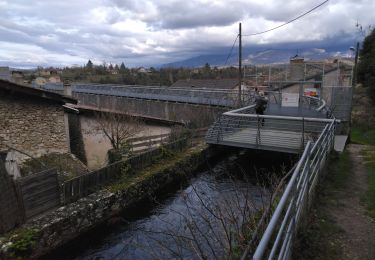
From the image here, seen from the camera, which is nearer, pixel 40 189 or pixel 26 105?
pixel 40 189

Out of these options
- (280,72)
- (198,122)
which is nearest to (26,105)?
(198,122)

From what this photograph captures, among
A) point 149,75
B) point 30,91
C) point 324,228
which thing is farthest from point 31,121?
point 149,75

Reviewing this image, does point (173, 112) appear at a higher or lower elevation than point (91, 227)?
higher

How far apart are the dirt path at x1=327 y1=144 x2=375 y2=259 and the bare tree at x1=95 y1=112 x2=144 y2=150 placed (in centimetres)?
1043

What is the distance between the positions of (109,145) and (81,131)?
2.56 metres

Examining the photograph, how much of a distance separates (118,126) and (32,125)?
4.61m

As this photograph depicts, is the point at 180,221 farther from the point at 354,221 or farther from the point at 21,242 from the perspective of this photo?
the point at 354,221

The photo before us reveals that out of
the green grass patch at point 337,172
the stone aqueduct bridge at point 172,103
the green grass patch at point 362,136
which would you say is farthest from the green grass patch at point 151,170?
the green grass patch at point 362,136

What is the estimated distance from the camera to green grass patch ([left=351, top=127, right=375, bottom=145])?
15.2 metres

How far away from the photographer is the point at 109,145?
1714 centimetres

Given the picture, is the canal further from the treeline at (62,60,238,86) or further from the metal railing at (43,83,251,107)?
the treeline at (62,60,238,86)

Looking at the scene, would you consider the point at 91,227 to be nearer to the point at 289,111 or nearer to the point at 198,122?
the point at 198,122

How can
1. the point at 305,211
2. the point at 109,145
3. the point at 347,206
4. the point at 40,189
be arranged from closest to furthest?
1. the point at 305,211
2. the point at 347,206
3. the point at 40,189
4. the point at 109,145

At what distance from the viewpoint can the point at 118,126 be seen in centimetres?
1568
